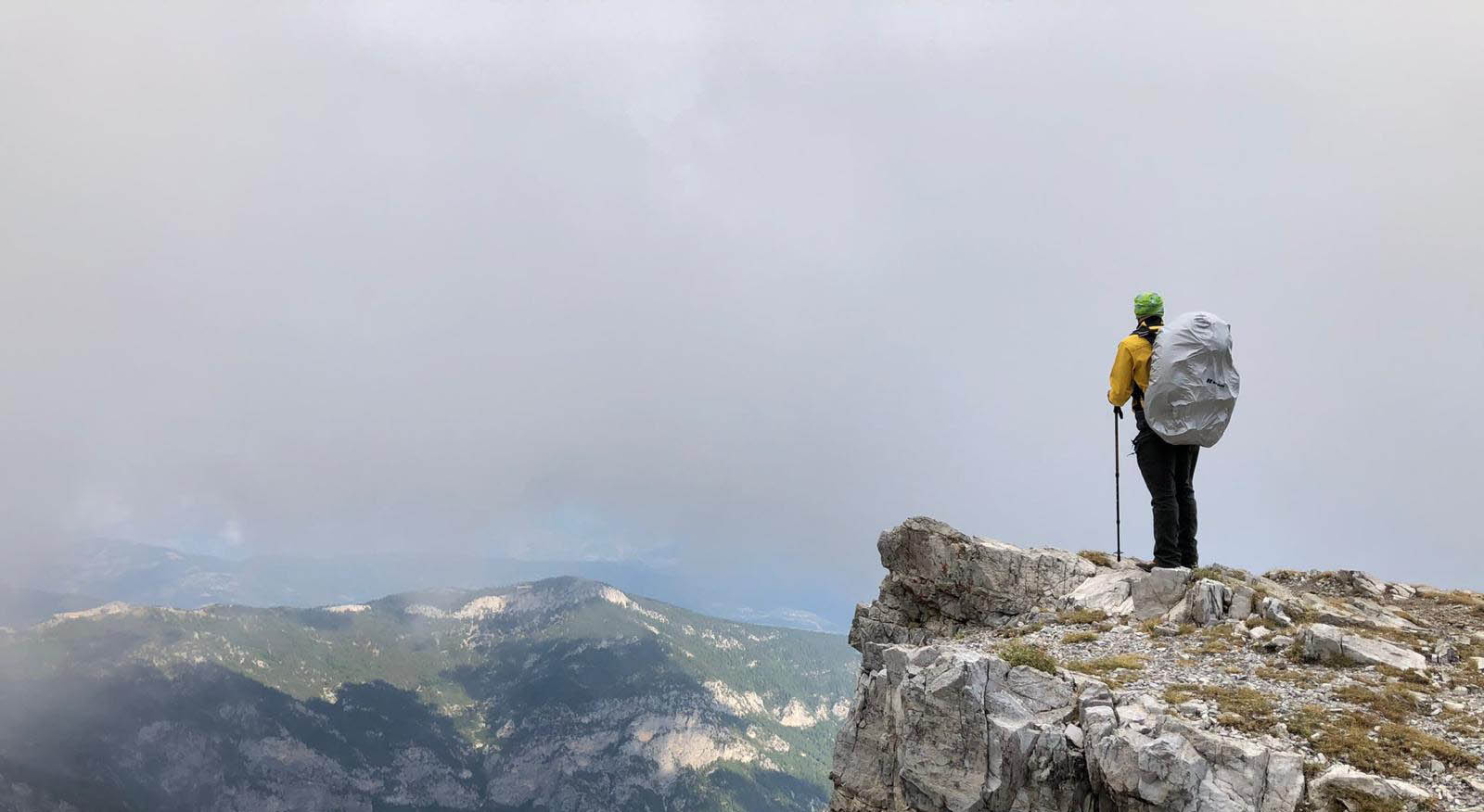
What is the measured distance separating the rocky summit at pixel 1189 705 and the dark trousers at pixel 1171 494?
1087mm

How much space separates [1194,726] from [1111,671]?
351 centimetres

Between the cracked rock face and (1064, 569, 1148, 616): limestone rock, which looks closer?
the cracked rock face

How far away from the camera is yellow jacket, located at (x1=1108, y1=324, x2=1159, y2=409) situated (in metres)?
22.2

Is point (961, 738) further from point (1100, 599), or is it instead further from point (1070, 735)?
point (1100, 599)

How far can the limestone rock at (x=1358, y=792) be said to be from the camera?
38.0ft

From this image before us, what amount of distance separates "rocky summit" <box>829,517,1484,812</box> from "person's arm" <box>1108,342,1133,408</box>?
5683mm

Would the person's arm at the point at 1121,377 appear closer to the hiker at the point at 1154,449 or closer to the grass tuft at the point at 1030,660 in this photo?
the hiker at the point at 1154,449

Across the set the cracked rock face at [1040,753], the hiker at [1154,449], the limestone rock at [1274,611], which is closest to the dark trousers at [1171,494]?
the hiker at [1154,449]

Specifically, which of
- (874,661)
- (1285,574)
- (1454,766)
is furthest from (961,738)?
(1285,574)

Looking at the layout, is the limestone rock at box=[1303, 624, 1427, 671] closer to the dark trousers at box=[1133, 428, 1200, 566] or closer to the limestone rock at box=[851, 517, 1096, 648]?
the dark trousers at box=[1133, 428, 1200, 566]

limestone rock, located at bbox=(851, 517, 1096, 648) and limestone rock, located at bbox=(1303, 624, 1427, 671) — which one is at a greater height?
limestone rock, located at bbox=(1303, 624, 1427, 671)

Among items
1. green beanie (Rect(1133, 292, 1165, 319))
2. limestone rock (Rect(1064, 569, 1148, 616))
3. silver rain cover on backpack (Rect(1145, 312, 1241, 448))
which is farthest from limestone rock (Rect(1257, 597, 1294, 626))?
green beanie (Rect(1133, 292, 1165, 319))

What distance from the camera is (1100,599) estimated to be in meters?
24.1

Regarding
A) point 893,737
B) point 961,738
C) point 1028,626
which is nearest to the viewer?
point 961,738
